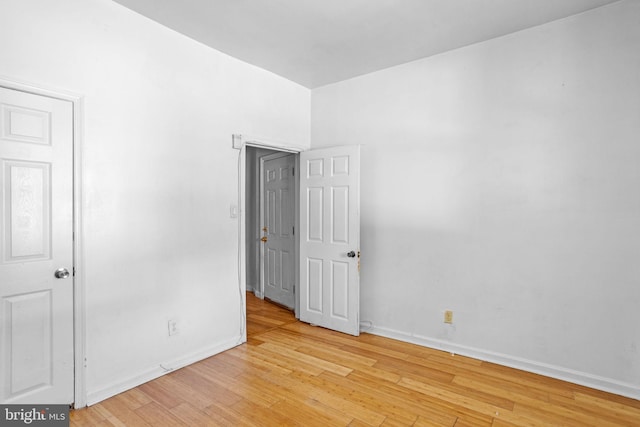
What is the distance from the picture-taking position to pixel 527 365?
295cm

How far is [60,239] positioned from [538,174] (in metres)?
3.66

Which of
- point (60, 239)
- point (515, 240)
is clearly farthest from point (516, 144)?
point (60, 239)

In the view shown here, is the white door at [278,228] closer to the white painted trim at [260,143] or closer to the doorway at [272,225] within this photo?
the doorway at [272,225]

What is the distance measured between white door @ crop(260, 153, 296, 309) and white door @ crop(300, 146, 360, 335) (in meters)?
0.63

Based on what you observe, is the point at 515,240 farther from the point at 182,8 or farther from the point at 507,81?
the point at 182,8

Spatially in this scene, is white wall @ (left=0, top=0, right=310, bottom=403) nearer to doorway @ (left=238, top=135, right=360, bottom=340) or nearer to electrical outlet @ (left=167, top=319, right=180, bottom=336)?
electrical outlet @ (left=167, top=319, right=180, bottom=336)

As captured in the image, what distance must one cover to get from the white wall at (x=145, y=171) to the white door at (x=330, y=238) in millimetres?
958

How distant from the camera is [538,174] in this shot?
292 centimetres

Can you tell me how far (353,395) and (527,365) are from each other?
5.16 ft

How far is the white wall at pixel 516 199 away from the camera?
2.62 metres

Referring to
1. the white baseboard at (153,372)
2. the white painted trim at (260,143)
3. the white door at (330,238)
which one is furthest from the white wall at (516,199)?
the white baseboard at (153,372)

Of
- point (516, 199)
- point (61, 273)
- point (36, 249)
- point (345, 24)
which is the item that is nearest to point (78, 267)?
point (61, 273)

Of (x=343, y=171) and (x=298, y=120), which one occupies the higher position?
(x=298, y=120)

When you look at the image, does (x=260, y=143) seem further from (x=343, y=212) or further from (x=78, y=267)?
(x=78, y=267)
